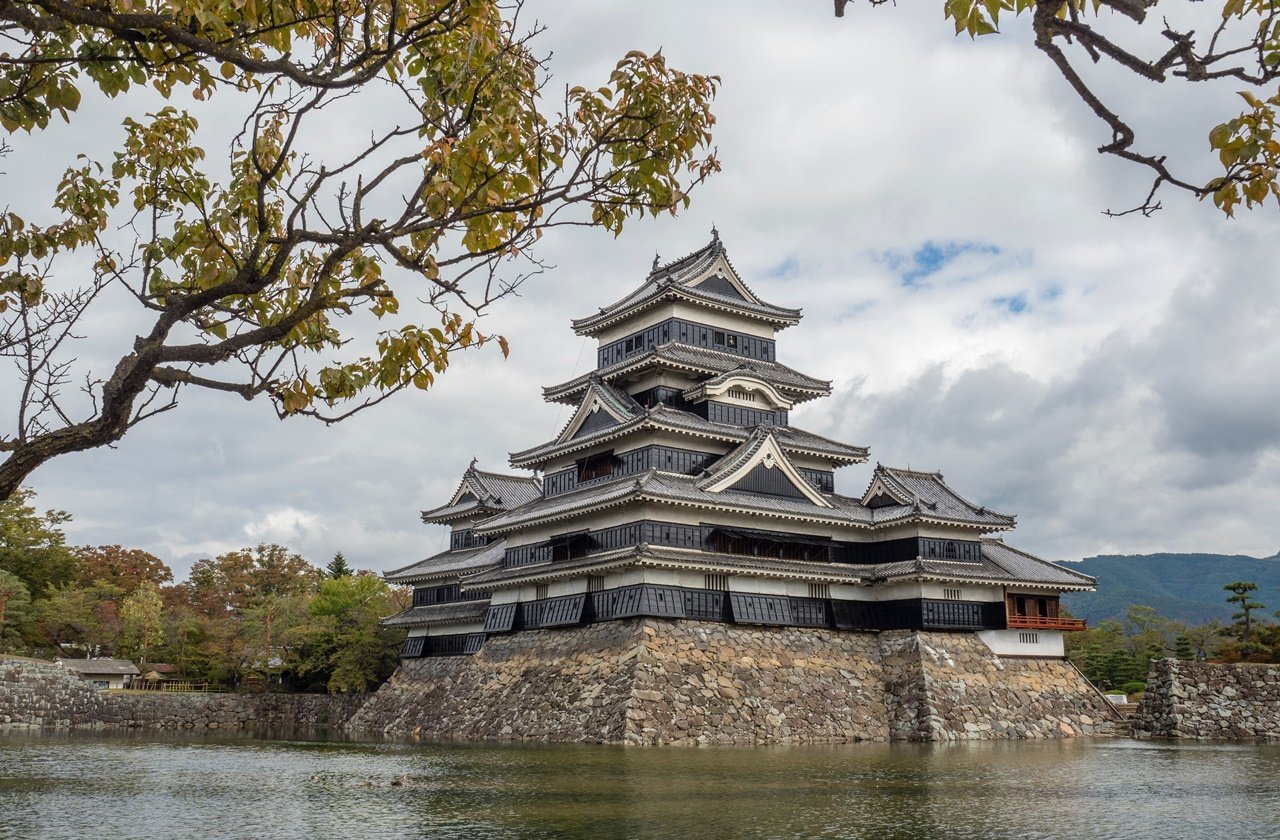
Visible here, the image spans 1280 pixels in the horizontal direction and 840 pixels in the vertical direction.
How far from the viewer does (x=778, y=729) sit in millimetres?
34594

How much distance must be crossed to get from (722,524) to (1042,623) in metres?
14.2

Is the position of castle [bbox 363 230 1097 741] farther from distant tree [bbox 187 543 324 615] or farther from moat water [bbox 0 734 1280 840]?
distant tree [bbox 187 543 324 615]

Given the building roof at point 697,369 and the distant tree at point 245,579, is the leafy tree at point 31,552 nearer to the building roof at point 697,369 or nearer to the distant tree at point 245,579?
the distant tree at point 245,579

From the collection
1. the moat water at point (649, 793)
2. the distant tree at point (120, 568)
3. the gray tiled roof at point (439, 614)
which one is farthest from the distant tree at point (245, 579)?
the moat water at point (649, 793)

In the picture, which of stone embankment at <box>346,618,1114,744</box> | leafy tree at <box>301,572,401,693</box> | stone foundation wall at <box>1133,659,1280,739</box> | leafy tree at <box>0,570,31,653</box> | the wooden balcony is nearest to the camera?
stone embankment at <box>346,618,1114,744</box>

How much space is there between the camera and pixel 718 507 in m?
Result: 37.2

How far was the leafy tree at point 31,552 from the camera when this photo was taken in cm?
6750

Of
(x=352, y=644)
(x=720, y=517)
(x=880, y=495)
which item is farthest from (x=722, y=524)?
(x=352, y=644)

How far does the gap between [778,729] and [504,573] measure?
43.5 feet

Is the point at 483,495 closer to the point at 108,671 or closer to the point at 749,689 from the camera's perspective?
the point at 749,689

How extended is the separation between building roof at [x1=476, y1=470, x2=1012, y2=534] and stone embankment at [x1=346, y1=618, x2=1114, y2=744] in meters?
4.22

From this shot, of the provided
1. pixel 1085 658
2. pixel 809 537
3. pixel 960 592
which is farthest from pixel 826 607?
pixel 1085 658

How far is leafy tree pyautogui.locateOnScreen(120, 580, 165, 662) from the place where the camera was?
61.7 metres

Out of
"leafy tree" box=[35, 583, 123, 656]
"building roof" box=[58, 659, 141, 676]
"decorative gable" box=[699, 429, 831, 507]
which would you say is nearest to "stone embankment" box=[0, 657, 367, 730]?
"building roof" box=[58, 659, 141, 676]
